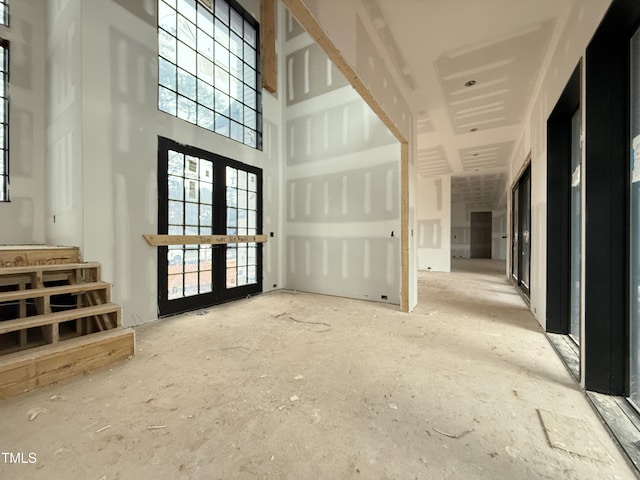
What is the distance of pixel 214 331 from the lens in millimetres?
3057

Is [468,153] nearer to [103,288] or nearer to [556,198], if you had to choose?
[556,198]

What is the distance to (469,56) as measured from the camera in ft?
9.12

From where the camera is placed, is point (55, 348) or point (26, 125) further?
point (26, 125)

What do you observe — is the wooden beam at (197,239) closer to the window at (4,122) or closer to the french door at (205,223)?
the french door at (205,223)

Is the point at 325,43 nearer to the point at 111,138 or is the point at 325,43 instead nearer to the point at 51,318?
the point at 111,138

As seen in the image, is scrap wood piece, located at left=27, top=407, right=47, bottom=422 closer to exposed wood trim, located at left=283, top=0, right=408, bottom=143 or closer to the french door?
the french door

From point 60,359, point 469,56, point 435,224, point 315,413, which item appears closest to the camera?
point 315,413

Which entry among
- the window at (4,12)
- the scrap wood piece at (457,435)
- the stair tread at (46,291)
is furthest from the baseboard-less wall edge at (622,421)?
the window at (4,12)

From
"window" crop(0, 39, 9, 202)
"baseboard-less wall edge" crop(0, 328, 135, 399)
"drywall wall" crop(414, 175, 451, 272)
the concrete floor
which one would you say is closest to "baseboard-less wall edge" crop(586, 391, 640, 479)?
the concrete floor

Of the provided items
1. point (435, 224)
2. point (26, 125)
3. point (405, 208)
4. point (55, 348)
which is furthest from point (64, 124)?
point (435, 224)

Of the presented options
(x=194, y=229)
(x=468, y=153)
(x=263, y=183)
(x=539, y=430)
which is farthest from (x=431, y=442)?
(x=468, y=153)

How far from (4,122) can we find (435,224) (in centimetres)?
939

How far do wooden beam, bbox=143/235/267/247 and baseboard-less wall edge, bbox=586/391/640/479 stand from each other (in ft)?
14.0

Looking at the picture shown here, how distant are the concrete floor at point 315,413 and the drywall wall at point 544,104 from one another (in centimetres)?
97
